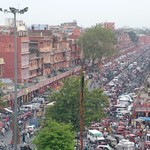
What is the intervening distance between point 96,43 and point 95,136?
55.2 m

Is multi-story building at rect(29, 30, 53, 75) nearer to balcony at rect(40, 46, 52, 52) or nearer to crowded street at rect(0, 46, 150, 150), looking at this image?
balcony at rect(40, 46, 52, 52)

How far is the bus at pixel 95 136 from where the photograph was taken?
1252 inches

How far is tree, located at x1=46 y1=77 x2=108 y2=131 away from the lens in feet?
107

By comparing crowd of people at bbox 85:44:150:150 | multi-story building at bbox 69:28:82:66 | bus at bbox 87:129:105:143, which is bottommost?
crowd of people at bbox 85:44:150:150

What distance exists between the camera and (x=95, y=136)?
32125 millimetres

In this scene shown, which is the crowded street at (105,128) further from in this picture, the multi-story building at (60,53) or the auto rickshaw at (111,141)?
the multi-story building at (60,53)

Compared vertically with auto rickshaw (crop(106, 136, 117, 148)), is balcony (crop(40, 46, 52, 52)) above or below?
above

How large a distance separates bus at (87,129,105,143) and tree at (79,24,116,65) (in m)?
51.9

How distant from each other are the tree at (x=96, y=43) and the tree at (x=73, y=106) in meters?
50.5

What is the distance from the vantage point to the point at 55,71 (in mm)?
72812

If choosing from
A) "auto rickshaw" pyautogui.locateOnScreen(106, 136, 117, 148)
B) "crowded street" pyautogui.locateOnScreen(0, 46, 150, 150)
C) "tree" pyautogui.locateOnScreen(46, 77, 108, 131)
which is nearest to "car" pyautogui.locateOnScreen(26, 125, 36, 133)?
"crowded street" pyautogui.locateOnScreen(0, 46, 150, 150)

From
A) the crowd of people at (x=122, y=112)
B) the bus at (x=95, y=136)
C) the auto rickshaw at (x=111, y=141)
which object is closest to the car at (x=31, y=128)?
the bus at (x=95, y=136)

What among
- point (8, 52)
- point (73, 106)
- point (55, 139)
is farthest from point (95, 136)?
point (8, 52)

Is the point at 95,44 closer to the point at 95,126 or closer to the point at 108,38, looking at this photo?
the point at 108,38
